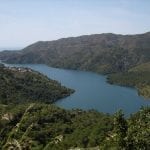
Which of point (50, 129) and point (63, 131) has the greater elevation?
point (50, 129)

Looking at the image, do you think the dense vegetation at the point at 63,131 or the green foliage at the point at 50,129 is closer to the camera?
the dense vegetation at the point at 63,131

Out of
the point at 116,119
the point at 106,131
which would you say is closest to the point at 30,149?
the point at 106,131

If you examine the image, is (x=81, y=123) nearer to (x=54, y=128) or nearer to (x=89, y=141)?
(x=54, y=128)

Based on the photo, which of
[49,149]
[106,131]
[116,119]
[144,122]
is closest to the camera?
[116,119]

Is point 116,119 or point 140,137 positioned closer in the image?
point 140,137

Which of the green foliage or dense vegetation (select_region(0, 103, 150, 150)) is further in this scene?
the green foliage

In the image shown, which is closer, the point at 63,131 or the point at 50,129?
the point at 50,129

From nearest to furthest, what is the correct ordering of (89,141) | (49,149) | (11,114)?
(49,149), (89,141), (11,114)

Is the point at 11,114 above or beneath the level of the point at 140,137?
beneath
